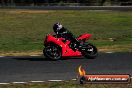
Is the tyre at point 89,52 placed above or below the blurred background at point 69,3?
above

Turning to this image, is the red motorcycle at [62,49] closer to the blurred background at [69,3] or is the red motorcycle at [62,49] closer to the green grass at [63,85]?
the green grass at [63,85]

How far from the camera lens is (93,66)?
58.2 ft

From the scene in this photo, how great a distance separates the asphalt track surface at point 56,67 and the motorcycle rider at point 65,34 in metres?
0.69

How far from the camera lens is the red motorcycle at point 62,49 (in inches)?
771

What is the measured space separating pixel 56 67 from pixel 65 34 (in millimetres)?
2568

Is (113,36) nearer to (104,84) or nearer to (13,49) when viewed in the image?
(13,49)

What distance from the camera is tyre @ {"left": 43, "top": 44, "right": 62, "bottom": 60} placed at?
19.6 metres

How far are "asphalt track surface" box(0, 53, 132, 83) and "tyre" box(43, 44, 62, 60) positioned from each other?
264 mm

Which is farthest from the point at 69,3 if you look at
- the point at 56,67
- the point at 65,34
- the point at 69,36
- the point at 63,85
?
the point at 63,85

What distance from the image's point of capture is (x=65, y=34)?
64.7 ft

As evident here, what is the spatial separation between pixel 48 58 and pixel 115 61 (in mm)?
3066

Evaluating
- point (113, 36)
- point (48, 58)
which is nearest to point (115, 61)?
point (48, 58)

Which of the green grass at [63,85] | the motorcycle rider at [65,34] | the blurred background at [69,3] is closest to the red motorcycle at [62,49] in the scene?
the motorcycle rider at [65,34]

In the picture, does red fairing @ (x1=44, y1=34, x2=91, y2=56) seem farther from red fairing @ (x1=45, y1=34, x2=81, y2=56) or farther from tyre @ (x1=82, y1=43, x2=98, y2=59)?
tyre @ (x1=82, y1=43, x2=98, y2=59)
